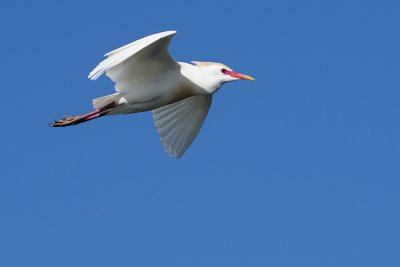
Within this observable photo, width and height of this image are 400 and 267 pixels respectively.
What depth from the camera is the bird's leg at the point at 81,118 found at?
16.8 m

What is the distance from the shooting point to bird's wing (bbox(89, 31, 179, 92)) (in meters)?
15.1

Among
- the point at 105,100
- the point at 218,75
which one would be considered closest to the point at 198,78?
the point at 218,75

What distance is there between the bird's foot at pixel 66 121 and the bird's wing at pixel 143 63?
1.13 meters

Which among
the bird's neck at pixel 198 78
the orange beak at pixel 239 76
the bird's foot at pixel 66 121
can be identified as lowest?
the bird's foot at pixel 66 121

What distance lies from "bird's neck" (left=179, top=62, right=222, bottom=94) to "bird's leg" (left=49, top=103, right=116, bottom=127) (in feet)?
4.12

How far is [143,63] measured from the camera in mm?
16125

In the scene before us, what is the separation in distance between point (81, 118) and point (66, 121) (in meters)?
0.35

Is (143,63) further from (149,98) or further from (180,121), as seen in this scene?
(180,121)

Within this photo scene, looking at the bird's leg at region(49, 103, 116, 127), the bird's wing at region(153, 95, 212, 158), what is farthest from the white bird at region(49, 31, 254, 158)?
the bird's wing at region(153, 95, 212, 158)

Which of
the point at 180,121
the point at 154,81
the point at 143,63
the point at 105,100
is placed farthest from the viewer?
the point at 180,121

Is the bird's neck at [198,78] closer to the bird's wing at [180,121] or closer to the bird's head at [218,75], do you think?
the bird's head at [218,75]

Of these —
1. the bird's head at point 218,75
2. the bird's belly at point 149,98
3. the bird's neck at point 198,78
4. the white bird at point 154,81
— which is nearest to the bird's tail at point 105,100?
the white bird at point 154,81

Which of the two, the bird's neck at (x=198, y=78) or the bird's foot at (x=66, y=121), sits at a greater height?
the bird's neck at (x=198, y=78)

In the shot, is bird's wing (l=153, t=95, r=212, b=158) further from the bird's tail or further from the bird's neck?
the bird's tail
